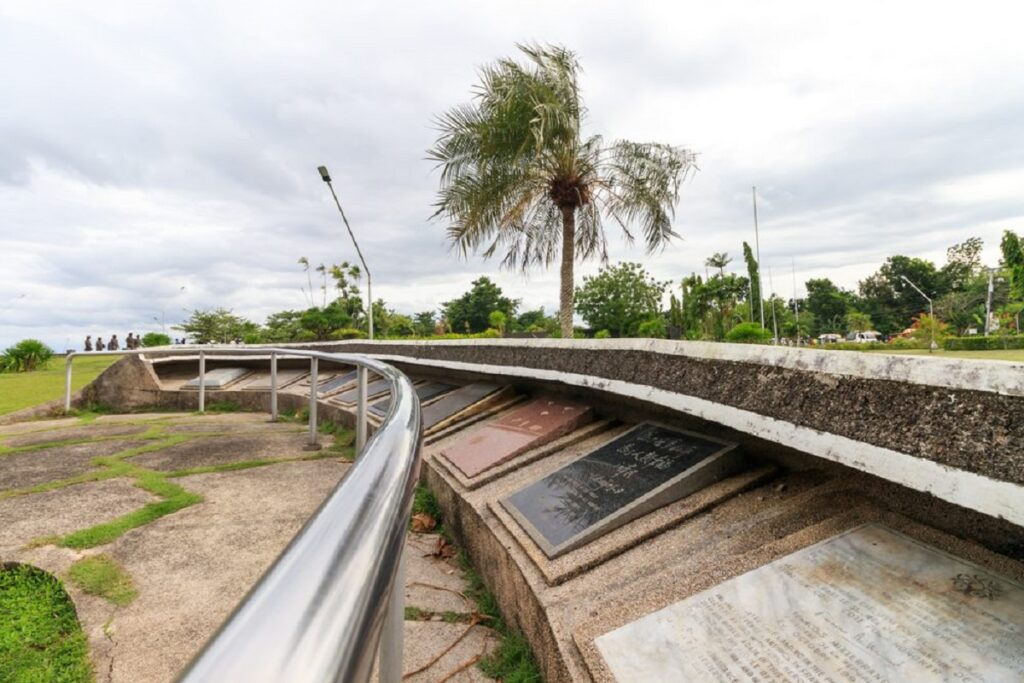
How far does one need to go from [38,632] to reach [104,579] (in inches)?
12.1

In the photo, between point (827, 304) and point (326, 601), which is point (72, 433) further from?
point (827, 304)

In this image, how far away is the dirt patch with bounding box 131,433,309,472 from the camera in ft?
13.4

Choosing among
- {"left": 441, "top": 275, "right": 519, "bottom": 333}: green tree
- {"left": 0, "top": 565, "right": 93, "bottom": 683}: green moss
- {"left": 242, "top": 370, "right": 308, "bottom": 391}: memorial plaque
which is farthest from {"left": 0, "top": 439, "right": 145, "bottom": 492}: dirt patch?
{"left": 441, "top": 275, "right": 519, "bottom": 333}: green tree

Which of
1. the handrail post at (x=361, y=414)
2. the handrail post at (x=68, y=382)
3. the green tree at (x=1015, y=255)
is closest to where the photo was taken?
the handrail post at (x=361, y=414)

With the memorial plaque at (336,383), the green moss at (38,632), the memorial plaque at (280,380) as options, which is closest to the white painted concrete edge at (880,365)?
the green moss at (38,632)

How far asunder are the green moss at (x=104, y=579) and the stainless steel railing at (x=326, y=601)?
2.13 metres

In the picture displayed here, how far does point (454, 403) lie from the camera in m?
4.38

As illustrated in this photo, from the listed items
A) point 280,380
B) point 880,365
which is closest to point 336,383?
point 280,380

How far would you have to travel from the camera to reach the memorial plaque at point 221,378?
8.93 m

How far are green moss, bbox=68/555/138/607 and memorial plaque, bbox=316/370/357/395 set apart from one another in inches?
182

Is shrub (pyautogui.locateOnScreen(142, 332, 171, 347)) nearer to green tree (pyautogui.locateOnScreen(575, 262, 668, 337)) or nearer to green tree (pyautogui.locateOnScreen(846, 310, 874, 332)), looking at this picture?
green tree (pyautogui.locateOnScreen(575, 262, 668, 337))

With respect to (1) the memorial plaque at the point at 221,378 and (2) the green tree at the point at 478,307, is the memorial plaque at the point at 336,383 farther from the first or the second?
(2) the green tree at the point at 478,307

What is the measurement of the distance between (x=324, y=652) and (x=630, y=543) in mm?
1717

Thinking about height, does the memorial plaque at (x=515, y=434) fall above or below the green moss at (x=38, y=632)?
above
